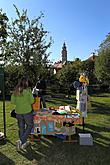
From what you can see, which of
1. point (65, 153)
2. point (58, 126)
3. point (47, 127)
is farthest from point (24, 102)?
point (65, 153)

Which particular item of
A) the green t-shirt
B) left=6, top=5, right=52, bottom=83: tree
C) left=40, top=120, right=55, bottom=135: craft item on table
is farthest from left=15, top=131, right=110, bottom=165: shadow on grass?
left=6, top=5, right=52, bottom=83: tree

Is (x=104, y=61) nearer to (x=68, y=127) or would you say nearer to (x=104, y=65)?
(x=104, y=65)

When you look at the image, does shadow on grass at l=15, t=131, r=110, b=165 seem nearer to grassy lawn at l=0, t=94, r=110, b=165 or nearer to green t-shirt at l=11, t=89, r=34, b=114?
grassy lawn at l=0, t=94, r=110, b=165

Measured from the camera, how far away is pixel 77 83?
32.4ft

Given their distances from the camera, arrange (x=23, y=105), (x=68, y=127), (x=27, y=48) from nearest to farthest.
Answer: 1. (x=23, y=105)
2. (x=68, y=127)
3. (x=27, y=48)

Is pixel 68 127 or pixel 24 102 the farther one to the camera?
pixel 68 127

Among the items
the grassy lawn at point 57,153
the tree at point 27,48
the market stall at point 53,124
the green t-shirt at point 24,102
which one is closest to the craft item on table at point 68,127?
the market stall at point 53,124

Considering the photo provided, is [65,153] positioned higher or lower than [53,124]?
lower

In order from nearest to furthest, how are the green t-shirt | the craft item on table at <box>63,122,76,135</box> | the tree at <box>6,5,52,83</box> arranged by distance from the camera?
the green t-shirt, the craft item on table at <box>63,122,76,135</box>, the tree at <box>6,5,52,83</box>

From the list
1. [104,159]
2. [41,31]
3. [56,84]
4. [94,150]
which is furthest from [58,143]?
[56,84]

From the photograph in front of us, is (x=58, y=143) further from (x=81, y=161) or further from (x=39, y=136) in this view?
(x=81, y=161)

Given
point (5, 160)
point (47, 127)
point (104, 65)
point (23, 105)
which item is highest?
point (104, 65)

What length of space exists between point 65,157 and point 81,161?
49 cm

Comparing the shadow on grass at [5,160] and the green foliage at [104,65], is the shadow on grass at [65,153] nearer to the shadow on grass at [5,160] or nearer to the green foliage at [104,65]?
the shadow on grass at [5,160]
